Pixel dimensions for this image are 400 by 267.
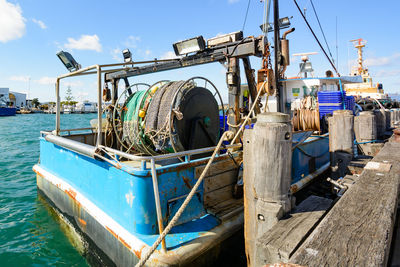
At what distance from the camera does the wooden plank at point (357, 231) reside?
1.73 meters

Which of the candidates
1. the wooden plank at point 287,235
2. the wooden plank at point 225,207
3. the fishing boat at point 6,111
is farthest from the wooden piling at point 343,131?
the fishing boat at point 6,111

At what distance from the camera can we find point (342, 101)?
9289 mm

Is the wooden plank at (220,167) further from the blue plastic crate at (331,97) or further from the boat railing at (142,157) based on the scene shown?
the blue plastic crate at (331,97)

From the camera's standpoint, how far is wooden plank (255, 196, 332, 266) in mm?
2138

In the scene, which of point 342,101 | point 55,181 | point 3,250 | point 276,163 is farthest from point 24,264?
point 342,101

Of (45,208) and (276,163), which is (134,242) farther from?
(45,208)

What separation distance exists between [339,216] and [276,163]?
0.75 metres

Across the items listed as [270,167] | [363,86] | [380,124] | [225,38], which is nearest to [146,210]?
[270,167]

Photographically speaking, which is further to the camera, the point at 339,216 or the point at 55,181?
the point at 55,181

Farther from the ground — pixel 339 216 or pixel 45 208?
pixel 339 216

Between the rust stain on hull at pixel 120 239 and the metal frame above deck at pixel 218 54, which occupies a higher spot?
the metal frame above deck at pixel 218 54

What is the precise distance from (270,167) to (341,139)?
4222mm

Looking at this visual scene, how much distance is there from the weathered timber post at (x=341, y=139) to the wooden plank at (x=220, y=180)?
9.99 ft

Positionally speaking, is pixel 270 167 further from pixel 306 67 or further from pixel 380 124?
pixel 306 67
